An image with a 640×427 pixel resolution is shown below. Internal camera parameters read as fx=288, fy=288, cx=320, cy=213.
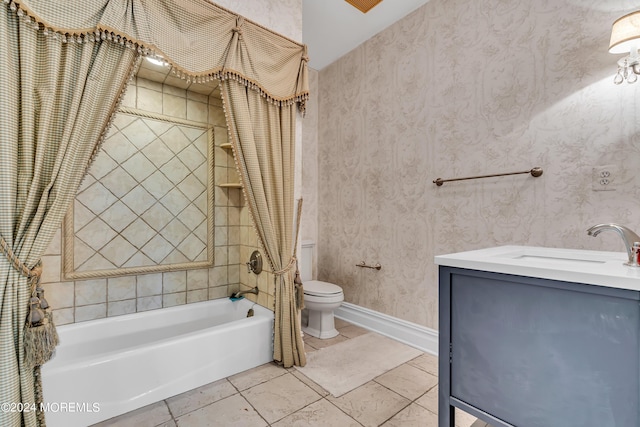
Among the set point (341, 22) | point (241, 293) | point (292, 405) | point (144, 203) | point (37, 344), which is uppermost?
point (341, 22)

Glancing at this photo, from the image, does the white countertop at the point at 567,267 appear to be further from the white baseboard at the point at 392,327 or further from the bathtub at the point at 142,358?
the bathtub at the point at 142,358

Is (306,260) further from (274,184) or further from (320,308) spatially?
(274,184)

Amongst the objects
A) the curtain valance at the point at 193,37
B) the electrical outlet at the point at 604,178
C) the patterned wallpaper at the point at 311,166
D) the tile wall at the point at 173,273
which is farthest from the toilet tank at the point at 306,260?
the electrical outlet at the point at 604,178

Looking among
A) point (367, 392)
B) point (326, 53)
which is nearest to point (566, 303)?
point (367, 392)

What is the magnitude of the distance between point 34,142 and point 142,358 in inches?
45.3

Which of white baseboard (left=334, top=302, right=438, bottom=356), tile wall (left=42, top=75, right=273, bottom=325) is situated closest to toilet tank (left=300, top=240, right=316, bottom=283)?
white baseboard (left=334, top=302, right=438, bottom=356)

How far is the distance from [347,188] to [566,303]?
2.13m

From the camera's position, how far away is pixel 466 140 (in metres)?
2.03

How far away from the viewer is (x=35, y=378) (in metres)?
1.19

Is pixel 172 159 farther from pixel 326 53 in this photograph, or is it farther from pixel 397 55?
pixel 397 55

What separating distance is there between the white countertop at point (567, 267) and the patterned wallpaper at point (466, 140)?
1.23ft

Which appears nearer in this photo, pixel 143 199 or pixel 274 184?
pixel 274 184

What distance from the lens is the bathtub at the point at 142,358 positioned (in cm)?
137

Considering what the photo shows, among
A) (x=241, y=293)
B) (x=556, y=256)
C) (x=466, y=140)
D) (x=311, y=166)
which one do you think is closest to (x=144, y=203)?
(x=241, y=293)
